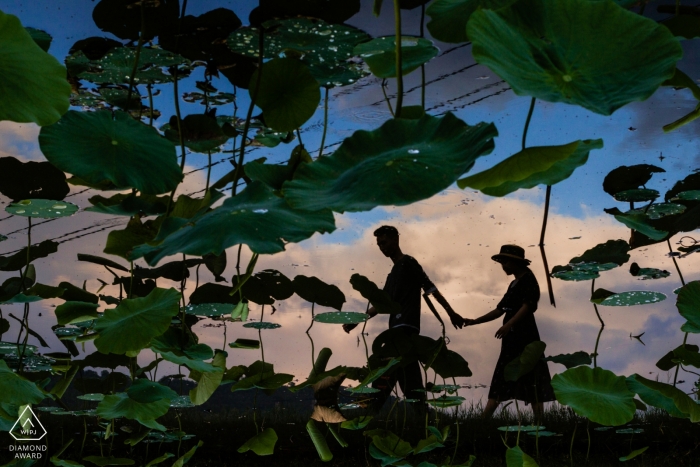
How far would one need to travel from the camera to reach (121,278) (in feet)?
6.15

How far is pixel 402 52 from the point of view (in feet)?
1.77

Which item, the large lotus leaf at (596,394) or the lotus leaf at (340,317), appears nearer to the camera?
the large lotus leaf at (596,394)

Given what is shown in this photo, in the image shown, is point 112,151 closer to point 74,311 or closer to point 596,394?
point 74,311

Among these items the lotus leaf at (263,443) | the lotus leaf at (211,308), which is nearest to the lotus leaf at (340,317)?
the lotus leaf at (211,308)

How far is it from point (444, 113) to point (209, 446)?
389 cm

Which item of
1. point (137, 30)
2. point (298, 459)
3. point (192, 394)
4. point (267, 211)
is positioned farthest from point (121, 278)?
point (298, 459)

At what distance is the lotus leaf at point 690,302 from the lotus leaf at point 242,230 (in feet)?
3.89

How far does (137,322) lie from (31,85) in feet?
1.98

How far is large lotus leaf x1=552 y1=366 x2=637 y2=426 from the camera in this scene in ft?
5.68

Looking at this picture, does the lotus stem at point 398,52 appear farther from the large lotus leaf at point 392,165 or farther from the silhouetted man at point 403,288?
the silhouetted man at point 403,288

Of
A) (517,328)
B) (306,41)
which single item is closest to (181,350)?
(306,41)

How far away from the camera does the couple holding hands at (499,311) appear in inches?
142

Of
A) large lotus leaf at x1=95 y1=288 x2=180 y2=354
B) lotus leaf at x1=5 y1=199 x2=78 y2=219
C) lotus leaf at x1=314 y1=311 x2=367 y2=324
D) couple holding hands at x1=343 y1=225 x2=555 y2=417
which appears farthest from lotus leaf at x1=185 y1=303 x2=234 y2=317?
couple holding hands at x1=343 y1=225 x2=555 y2=417

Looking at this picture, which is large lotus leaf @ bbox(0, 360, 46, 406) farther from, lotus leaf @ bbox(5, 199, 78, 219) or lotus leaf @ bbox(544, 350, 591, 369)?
lotus leaf @ bbox(544, 350, 591, 369)
